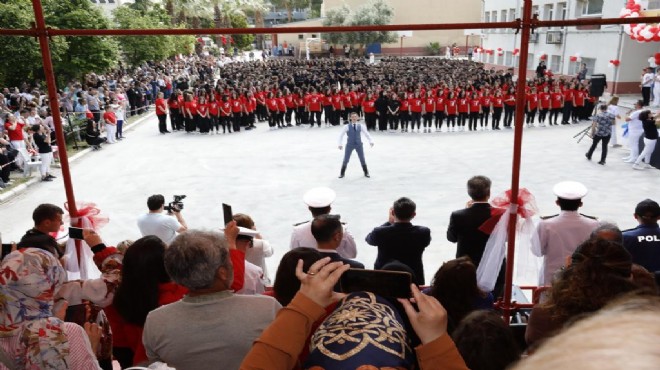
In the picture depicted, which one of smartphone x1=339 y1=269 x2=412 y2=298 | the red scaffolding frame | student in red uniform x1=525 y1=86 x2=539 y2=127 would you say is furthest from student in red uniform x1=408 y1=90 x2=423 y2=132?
smartphone x1=339 y1=269 x2=412 y2=298

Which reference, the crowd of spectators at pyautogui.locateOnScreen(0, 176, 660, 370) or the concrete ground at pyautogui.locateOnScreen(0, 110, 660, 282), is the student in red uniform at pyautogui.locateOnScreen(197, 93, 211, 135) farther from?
the crowd of spectators at pyautogui.locateOnScreen(0, 176, 660, 370)

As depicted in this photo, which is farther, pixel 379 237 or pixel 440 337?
pixel 379 237

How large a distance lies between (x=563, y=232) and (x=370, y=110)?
12.7 m

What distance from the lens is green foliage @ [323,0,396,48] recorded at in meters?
46.4

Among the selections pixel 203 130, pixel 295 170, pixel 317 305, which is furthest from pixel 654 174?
pixel 203 130

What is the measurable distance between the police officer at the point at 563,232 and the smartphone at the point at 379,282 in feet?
11.1

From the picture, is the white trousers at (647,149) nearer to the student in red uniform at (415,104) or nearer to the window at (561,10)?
the student in red uniform at (415,104)

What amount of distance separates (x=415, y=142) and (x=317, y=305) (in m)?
13.9

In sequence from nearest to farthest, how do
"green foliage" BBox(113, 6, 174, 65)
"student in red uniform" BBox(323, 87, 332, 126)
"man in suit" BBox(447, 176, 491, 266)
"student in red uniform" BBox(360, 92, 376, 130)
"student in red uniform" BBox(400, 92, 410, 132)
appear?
"man in suit" BBox(447, 176, 491, 266) < "student in red uniform" BBox(400, 92, 410, 132) < "student in red uniform" BBox(360, 92, 376, 130) < "student in red uniform" BBox(323, 87, 332, 126) < "green foliage" BBox(113, 6, 174, 65)

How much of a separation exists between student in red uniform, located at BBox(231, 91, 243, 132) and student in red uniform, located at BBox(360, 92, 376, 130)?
13.6 ft

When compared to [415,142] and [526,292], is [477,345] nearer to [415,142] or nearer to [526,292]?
[526,292]

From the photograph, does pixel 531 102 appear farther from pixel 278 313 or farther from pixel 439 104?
pixel 278 313

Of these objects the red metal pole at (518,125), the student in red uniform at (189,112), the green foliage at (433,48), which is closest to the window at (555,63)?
the student in red uniform at (189,112)

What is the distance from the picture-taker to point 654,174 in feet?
35.5
